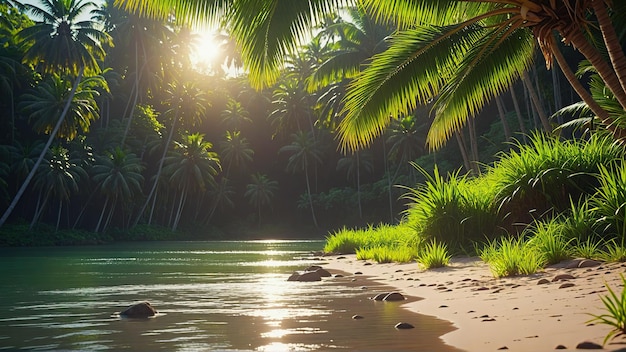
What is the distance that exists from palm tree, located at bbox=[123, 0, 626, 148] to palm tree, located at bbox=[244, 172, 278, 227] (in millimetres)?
56731

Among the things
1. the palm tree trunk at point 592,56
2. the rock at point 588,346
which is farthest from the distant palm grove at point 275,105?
the rock at point 588,346

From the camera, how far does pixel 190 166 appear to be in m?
58.4

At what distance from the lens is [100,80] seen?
4581 centimetres

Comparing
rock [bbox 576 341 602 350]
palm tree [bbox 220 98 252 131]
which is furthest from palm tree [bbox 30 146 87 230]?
rock [bbox 576 341 602 350]

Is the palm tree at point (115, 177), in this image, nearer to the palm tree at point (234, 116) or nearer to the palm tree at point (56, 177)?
the palm tree at point (56, 177)

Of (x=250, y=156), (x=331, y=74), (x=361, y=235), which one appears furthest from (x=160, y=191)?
(x=361, y=235)

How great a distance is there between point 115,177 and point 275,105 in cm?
2301

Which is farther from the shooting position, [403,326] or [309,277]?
[309,277]

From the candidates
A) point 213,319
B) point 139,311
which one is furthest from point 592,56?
point 139,311

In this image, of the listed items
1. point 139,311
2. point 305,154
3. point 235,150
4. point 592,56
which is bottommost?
point 139,311

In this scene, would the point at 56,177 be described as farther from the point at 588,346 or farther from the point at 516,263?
the point at 588,346

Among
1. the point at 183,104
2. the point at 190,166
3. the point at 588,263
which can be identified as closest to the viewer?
the point at 588,263

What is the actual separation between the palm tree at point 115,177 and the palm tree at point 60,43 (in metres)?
6.21

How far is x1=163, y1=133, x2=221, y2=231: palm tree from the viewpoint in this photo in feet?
191
